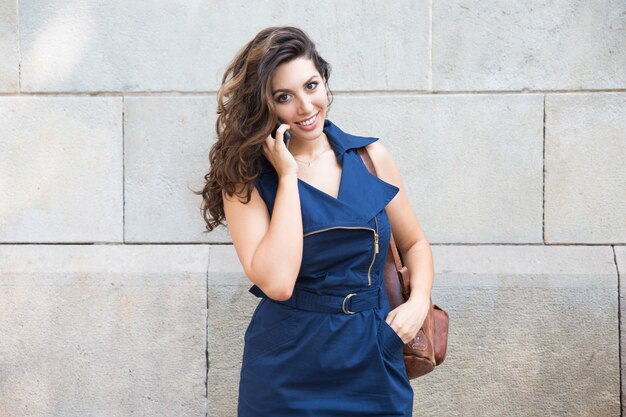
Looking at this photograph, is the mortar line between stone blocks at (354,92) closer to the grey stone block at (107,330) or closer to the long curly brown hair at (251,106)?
the grey stone block at (107,330)

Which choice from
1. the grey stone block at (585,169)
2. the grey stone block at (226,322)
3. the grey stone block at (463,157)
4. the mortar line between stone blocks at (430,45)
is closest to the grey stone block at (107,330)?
the grey stone block at (226,322)

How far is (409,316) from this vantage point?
9.11 feet

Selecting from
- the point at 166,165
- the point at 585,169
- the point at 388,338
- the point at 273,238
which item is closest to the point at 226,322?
the point at 166,165

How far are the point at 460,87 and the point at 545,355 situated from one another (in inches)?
61.6

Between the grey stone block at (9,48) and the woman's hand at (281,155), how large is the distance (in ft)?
7.76

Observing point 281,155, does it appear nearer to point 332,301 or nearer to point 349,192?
point 349,192

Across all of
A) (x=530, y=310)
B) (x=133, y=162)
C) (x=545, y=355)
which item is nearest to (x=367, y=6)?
(x=133, y=162)

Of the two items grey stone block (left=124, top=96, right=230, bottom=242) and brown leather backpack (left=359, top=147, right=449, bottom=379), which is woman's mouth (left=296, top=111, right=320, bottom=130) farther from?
grey stone block (left=124, top=96, right=230, bottom=242)

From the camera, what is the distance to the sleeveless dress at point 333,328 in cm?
266

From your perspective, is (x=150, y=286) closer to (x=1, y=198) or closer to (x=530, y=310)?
(x=1, y=198)

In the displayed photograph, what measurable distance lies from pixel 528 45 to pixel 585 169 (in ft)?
2.51

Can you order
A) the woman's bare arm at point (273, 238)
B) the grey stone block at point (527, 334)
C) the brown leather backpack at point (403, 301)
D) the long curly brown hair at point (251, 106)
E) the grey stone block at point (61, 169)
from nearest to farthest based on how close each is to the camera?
the woman's bare arm at point (273, 238)
the long curly brown hair at point (251, 106)
the brown leather backpack at point (403, 301)
the grey stone block at point (527, 334)
the grey stone block at point (61, 169)

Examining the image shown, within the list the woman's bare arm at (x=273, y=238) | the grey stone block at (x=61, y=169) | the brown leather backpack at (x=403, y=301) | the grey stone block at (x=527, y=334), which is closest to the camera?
the woman's bare arm at (x=273, y=238)

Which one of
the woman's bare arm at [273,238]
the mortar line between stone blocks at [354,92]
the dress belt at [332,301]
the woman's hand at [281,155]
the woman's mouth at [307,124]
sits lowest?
the dress belt at [332,301]
